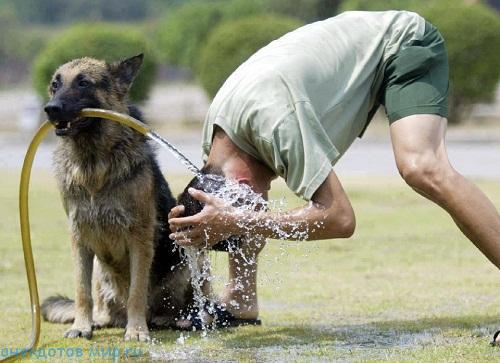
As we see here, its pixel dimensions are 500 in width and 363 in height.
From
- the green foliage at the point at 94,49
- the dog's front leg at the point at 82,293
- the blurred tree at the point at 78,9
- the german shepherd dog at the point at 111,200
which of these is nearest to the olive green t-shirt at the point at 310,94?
the german shepherd dog at the point at 111,200

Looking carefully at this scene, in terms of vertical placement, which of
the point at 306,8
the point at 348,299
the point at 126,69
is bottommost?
the point at 306,8

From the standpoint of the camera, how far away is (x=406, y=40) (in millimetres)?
6543

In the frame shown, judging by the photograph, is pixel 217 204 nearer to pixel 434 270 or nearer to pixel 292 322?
pixel 292 322

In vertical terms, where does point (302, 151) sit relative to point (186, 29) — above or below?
above

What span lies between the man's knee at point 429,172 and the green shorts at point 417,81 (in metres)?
0.32

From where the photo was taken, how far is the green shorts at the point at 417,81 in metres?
6.31

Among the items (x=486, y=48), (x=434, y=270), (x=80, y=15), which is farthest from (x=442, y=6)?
(x=80, y=15)

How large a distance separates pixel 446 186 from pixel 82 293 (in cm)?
260

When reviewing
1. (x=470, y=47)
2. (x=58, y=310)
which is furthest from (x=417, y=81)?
(x=470, y=47)

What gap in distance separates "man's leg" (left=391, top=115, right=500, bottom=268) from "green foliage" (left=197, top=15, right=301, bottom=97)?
21.9 m

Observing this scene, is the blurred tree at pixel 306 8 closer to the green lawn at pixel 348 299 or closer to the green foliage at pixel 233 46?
the green foliage at pixel 233 46

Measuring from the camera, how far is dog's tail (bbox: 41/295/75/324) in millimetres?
7574

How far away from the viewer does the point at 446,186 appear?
6086 mm

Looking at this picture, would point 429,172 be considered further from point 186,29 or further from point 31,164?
point 186,29
